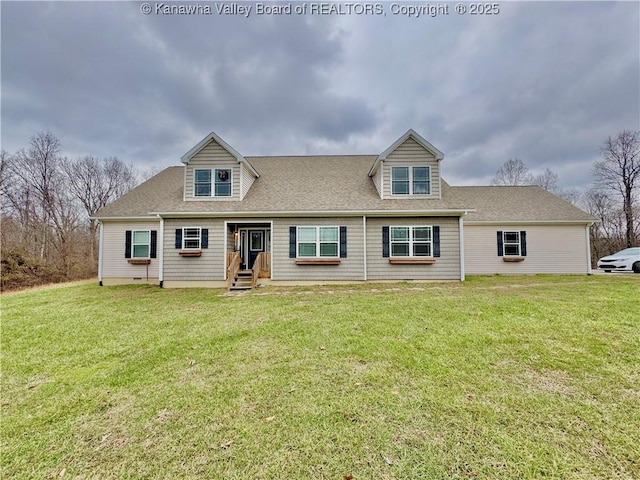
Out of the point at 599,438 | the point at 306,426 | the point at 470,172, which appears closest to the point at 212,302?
the point at 306,426

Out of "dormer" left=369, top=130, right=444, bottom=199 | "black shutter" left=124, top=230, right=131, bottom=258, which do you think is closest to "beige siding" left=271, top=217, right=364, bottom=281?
"dormer" left=369, top=130, right=444, bottom=199

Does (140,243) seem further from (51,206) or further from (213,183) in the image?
(51,206)

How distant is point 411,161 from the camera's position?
11.4m

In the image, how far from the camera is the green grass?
2.14 m

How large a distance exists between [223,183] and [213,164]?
0.94 meters

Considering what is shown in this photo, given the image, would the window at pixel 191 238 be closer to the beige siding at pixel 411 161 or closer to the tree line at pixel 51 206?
the beige siding at pixel 411 161

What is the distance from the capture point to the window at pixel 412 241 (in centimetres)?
1091

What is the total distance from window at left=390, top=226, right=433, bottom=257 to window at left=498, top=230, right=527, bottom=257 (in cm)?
543

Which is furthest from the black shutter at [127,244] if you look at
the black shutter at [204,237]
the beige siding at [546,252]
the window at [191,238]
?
the beige siding at [546,252]

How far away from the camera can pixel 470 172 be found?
3231cm

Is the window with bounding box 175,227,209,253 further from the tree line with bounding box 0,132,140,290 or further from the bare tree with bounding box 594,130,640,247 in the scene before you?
the bare tree with bounding box 594,130,640,247

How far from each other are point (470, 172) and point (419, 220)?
88.0 feet

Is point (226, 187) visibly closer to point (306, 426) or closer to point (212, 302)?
point (212, 302)

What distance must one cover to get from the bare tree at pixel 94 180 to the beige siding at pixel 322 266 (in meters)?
21.0
